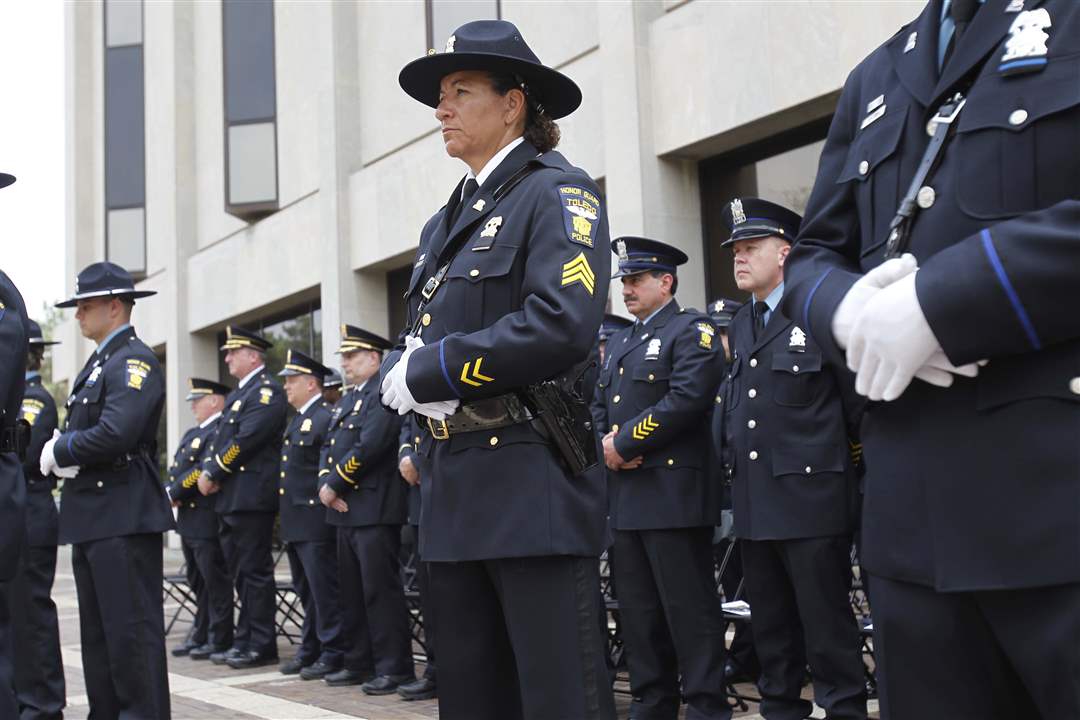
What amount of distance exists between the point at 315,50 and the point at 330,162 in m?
2.18

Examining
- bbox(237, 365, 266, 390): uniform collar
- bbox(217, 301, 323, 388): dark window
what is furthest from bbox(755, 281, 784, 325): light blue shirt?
bbox(217, 301, 323, 388): dark window

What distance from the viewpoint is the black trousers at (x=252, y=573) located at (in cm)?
874

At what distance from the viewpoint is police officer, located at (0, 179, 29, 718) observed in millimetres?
3883

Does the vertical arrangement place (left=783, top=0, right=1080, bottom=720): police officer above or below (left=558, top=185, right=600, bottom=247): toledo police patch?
below

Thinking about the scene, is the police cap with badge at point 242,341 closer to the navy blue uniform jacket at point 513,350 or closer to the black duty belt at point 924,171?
the navy blue uniform jacket at point 513,350

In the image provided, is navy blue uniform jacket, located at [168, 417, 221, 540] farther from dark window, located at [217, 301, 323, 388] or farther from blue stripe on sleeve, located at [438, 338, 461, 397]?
dark window, located at [217, 301, 323, 388]

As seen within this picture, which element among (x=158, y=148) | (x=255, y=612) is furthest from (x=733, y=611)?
(x=158, y=148)

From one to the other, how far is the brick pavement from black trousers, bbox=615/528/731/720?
50 cm

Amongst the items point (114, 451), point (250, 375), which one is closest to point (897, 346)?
point (114, 451)

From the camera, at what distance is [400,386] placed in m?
2.94

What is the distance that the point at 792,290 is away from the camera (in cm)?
212

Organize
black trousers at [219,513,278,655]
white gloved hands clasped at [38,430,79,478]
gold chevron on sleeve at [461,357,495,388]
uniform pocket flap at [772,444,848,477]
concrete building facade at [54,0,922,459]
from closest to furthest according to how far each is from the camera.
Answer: gold chevron on sleeve at [461,357,495,388] → uniform pocket flap at [772,444,848,477] → white gloved hands clasped at [38,430,79,478] → black trousers at [219,513,278,655] → concrete building facade at [54,0,922,459]

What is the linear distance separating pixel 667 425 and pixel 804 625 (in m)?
1.15

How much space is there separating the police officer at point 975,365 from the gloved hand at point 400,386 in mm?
1236
